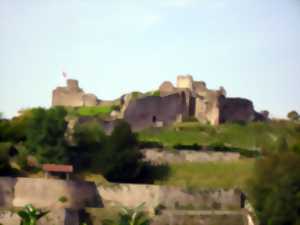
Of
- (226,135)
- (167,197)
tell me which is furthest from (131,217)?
(226,135)

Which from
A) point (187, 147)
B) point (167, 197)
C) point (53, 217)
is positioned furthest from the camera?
point (187, 147)

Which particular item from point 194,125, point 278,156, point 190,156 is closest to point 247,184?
point 278,156

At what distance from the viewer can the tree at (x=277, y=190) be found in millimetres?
33219

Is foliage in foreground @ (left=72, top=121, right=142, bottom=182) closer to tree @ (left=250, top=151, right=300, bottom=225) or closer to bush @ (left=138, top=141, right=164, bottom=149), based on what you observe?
bush @ (left=138, top=141, right=164, bottom=149)

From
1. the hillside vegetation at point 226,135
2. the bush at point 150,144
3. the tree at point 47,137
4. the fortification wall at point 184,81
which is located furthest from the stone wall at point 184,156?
Result: the fortification wall at point 184,81

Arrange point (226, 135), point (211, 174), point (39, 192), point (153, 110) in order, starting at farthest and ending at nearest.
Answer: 1. point (153, 110)
2. point (226, 135)
3. point (211, 174)
4. point (39, 192)

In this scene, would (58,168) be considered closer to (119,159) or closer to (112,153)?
(112,153)

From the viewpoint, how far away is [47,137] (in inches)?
1437

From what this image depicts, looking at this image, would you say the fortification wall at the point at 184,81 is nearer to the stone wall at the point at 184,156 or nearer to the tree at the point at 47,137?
the stone wall at the point at 184,156

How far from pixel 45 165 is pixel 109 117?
289 inches

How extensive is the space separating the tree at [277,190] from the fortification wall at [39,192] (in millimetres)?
5084

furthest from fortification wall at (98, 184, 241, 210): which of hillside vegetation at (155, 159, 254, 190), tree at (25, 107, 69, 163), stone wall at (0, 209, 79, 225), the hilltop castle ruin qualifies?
the hilltop castle ruin

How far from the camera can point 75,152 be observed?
37.5 meters

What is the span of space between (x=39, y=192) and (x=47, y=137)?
7.37 feet
